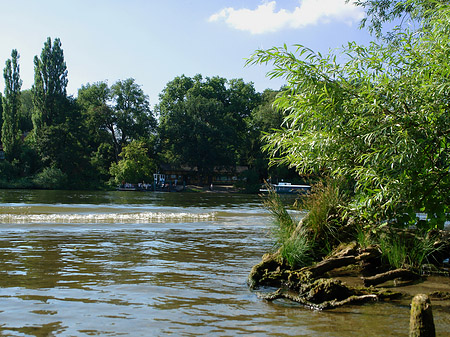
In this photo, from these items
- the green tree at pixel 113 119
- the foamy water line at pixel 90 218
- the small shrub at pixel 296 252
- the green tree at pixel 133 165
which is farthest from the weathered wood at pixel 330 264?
the green tree at pixel 113 119

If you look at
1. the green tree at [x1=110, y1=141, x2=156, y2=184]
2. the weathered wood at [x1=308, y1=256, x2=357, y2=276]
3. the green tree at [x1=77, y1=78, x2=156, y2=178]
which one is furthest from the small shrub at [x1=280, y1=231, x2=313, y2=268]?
the green tree at [x1=77, y1=78, x2=156, y2=178]

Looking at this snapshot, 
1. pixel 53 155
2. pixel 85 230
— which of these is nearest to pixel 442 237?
pixel 85 230

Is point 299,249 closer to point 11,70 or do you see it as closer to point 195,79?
point 11,70

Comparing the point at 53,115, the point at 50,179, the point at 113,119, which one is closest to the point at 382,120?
the point at 50,179

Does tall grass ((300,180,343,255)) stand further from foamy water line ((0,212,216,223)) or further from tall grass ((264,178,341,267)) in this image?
foamy water line ((0,212,216,223))

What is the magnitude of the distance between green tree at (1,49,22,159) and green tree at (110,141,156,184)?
1596 cm

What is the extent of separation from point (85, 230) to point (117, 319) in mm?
11740

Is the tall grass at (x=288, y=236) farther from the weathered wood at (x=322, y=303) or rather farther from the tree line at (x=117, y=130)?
the tree line at (x=117, y=130)

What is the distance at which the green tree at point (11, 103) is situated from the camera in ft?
229

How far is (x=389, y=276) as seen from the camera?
8.20 metres

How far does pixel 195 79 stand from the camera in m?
95.1

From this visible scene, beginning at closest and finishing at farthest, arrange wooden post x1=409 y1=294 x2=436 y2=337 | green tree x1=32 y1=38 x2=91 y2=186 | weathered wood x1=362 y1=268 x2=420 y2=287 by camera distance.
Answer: wooden post x1=409 y1=294 x2=436 y2=337 → weathered wood x1=362 y1=268 x2=420 y2=287 → green tree x1=32 y1=38 x2=91 y2=186

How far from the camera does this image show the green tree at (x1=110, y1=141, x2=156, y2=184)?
250ft

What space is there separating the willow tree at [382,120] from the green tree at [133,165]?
70.0m
